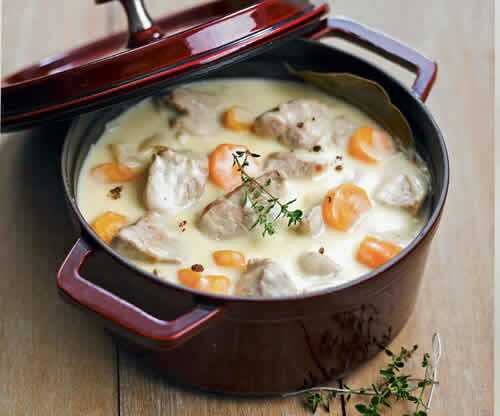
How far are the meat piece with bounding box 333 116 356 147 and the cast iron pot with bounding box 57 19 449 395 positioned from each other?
223 mm

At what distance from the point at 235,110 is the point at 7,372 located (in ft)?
2.91

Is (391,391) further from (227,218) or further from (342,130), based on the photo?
(342,130)

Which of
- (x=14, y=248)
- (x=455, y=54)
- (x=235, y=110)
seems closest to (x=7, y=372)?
(x=14, y=248)

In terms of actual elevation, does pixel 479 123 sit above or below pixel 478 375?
above

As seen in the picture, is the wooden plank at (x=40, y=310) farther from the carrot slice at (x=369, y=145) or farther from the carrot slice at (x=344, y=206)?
the carrot slice at (x=369, y=145)

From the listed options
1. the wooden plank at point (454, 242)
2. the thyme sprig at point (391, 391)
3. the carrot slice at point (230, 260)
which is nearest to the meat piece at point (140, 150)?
the carrot slice at point (230, 260)

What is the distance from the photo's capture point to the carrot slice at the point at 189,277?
1.80 m

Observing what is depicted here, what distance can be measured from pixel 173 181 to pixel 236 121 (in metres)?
0.31

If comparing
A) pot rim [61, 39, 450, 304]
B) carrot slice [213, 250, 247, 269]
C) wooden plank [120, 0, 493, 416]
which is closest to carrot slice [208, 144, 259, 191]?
carrot slice [213, 250, 247, 269]

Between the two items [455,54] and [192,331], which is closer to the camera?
[192,331]

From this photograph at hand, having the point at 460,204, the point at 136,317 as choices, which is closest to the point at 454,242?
the point at 460,204

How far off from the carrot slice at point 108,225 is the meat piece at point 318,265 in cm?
43

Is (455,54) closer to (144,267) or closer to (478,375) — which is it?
(478,375)

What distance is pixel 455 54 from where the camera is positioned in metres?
2.72
